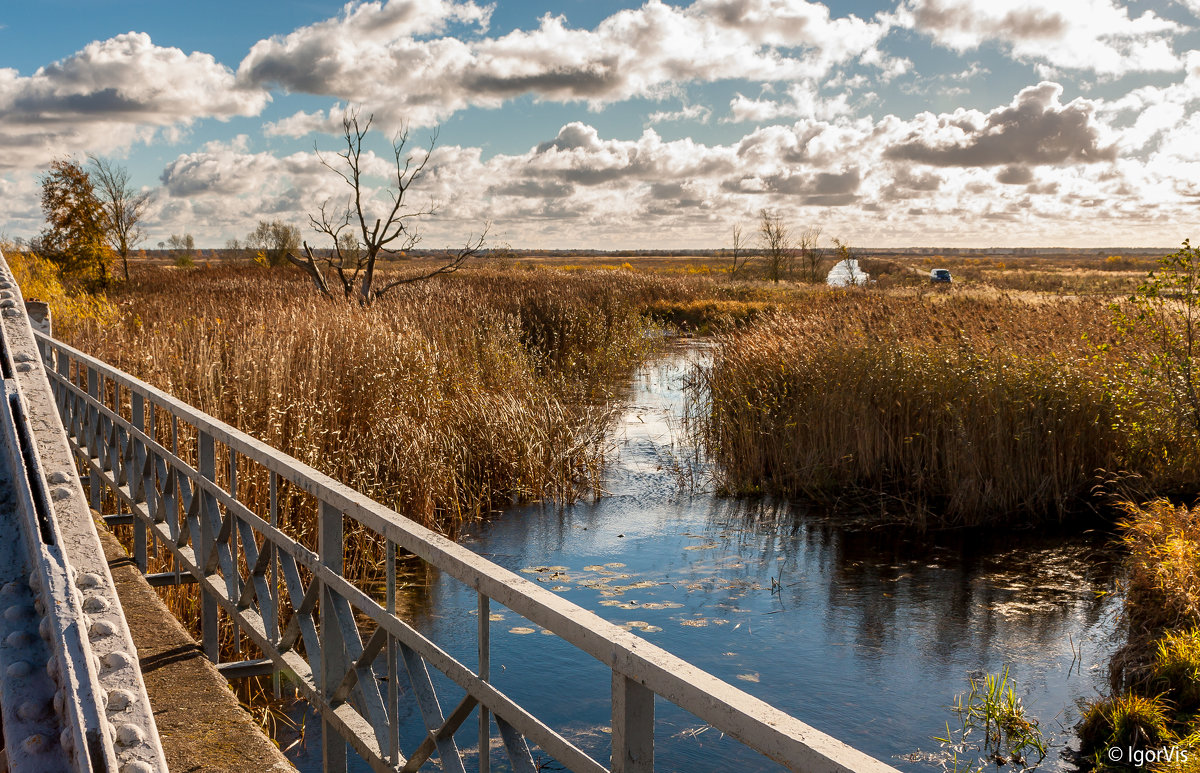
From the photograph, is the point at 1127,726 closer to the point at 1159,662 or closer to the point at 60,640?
the point at 1159,662

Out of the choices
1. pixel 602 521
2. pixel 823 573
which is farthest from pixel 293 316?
pixel 823 573

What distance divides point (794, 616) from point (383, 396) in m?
4.63

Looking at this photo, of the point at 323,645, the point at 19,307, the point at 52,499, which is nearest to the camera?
the point at 52,499

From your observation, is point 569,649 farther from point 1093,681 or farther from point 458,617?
point 1093,681

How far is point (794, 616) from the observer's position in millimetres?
7055

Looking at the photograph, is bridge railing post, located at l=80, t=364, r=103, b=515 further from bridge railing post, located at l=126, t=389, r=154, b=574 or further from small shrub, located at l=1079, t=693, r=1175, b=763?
small shrub, located at l=1079, t=693, r=1175, b=763

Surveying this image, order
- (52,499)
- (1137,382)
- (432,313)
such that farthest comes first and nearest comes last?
1. (432,313)
2. (1137,382)
3. (52,499)

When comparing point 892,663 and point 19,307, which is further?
point 892,663

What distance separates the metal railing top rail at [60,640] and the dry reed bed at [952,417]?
8.45 meters

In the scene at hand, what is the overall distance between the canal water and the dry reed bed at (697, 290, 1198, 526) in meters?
0.66

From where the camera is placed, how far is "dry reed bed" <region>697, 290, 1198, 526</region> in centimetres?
915

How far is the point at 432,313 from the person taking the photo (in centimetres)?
1538

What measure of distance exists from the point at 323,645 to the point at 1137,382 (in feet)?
26.2

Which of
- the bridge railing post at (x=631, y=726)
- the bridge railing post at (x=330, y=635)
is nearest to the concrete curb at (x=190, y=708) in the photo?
the bridge railing post at (x=330, y=635)
